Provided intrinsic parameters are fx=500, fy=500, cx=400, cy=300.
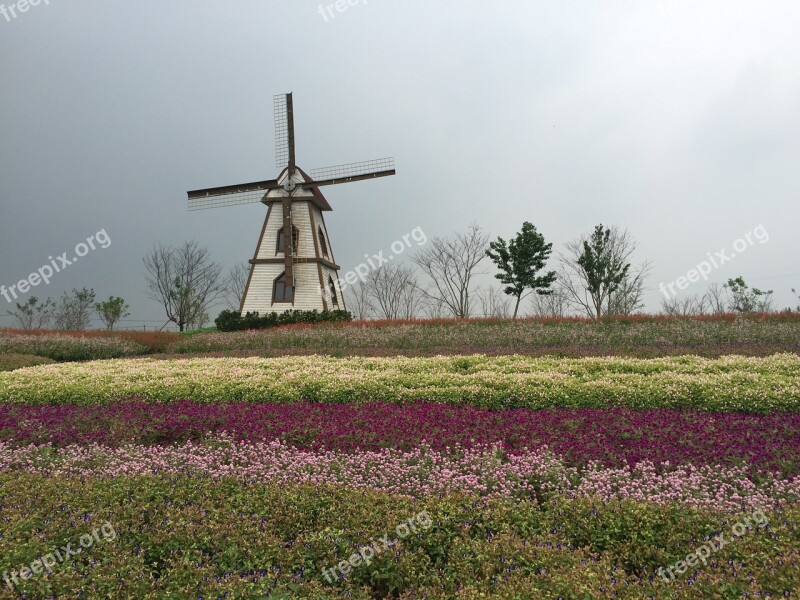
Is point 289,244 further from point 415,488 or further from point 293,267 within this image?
point 415,488

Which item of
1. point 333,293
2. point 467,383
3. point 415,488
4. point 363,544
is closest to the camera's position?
point 363,544

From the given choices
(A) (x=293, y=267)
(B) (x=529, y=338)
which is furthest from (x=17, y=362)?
(B) (x=529, y=338)

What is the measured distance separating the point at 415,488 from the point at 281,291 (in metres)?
23.6

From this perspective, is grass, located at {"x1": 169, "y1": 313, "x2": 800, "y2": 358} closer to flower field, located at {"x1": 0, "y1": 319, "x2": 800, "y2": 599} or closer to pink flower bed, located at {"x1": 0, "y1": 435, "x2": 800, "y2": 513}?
flower field, located at {"x1": 0, "y1": 319, "x2": 800, "y2": 599}

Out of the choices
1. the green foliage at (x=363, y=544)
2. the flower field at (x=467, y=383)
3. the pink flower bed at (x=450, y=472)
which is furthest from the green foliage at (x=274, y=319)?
the green foliage at (x=363, y=544)

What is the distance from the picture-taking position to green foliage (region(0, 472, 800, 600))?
2951 millimetres

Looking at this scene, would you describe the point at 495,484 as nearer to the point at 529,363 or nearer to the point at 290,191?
the point at 529,363

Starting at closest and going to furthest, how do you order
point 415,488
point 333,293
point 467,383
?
point 415,488 < point 467,383 < point 333,293

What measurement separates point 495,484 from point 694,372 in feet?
22.9

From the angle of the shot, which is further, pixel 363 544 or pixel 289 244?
pixel 289 244

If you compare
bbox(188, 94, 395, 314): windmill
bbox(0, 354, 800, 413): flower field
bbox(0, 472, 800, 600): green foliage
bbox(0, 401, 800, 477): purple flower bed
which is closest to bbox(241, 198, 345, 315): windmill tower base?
bbox(188, 94, 395, 314): windmill

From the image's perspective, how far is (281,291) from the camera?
1066 inches

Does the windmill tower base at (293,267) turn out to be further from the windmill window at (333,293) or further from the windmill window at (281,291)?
the windmill window at (333,293)

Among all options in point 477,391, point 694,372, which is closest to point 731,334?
point 694,372
